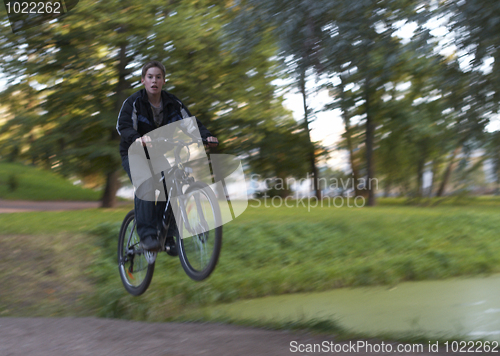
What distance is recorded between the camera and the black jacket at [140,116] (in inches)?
172

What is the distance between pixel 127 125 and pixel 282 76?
139cm

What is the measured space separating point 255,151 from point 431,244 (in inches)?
253

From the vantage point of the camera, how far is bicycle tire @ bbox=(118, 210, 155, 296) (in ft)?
16.7

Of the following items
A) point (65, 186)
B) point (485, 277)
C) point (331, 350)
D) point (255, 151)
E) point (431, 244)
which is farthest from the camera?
point (65, 186)

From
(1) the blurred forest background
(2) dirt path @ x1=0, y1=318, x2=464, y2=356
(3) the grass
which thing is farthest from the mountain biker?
(3) the grass

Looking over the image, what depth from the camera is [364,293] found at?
7.97 meters

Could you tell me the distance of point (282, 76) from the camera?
4.50 meters

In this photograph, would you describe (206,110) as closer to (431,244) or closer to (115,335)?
(431,244)

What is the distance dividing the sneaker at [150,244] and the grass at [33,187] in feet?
47.7

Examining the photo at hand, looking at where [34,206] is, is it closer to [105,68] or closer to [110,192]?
[110,192]

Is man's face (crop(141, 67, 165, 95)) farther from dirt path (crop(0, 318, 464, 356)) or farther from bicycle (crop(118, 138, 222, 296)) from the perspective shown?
dirt path (crop(0, 318, 464, 356))

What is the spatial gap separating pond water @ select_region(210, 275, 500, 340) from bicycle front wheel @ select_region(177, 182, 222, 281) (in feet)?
4.61

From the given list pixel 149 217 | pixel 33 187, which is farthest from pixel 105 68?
pixel 149 217

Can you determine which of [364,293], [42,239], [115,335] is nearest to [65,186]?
[42,239]
